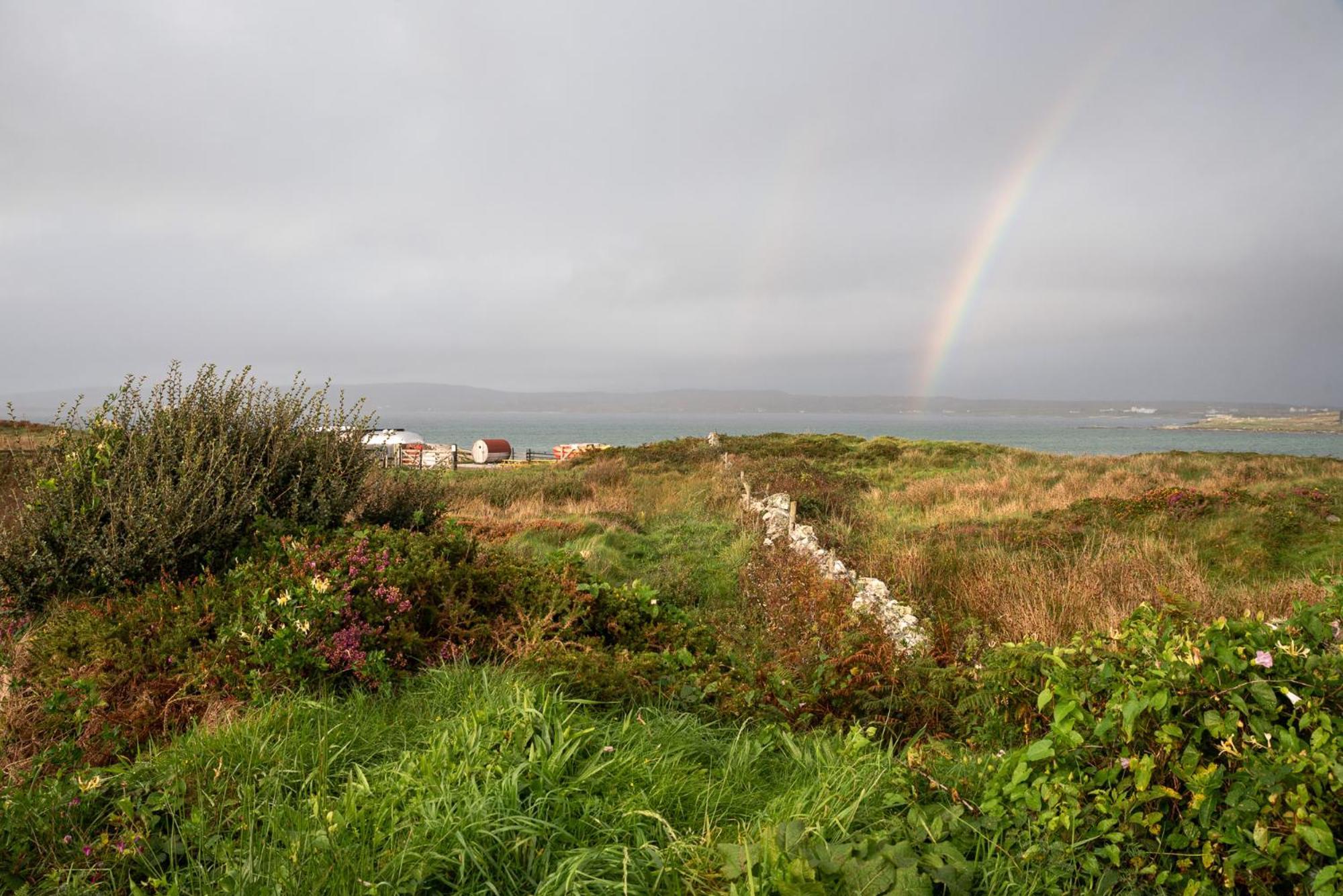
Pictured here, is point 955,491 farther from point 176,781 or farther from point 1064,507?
point 176,781

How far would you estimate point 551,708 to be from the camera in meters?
2.92

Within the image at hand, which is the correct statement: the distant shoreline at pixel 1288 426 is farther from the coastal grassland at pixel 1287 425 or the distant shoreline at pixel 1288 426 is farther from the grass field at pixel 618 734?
the grass field at pixel 618 734

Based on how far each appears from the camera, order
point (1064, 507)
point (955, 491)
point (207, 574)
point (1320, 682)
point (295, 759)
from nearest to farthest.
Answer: point (1320, 682) < point (295, 759) < point (207, 574) < point (1064, 507) < point (955, 491)

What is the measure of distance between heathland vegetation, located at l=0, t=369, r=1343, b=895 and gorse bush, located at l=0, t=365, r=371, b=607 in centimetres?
3

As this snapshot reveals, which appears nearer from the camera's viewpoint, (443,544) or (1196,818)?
(1196,818)

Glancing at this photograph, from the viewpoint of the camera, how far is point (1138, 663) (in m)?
2.47

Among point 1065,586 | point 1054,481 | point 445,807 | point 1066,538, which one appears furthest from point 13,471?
point 1054,481

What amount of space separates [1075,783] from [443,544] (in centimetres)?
424

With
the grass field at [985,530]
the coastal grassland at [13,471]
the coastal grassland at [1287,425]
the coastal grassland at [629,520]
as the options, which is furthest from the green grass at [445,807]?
the coastal grassland at [1287,425]

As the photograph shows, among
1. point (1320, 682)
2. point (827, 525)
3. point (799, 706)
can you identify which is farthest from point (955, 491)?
point (1320, 682)

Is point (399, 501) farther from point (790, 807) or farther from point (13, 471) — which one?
point (790, 807)

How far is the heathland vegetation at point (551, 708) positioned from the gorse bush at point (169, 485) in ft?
0.09

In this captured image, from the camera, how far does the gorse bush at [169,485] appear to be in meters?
4.51

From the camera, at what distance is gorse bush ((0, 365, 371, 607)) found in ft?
14.8
